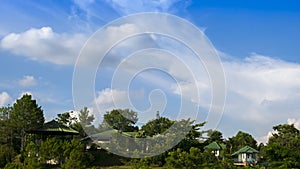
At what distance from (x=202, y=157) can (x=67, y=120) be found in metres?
15.9

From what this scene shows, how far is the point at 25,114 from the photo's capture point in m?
22.6

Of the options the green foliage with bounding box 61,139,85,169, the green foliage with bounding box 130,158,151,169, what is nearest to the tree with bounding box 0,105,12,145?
the green foliage with bounding box 61,139,85,169


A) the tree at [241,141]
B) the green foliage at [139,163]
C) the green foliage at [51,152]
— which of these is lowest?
the green foliage at [139,163]

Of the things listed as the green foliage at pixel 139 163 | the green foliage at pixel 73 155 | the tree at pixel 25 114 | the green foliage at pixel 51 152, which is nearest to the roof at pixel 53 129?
the tree at pixel 25 114

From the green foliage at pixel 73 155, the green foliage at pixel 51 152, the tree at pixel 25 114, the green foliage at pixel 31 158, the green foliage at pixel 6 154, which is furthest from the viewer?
the tree at pixel 25 114

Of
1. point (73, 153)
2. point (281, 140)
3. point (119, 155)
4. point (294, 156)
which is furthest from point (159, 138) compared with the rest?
point (281, 140)

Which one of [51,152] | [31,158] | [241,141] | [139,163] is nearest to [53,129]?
[51,152]

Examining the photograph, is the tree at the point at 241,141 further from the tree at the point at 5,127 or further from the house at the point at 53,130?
the tree at the point at 5,127

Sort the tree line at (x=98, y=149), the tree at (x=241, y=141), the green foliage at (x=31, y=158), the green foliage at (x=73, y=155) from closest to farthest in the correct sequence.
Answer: the tree line at (x=98, y=149) < the green foliage at (x=31, y=158) < the green foliage at (x=73, y=155) < the tree at (x=241, y=141)

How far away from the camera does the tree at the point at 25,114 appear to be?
22281 millimetres

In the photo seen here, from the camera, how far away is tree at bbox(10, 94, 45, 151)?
22.3m

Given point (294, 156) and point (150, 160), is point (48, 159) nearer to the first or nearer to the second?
point (150, 160)

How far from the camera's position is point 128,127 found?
99.7 feet

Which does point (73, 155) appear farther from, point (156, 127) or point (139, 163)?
point (156, 127)
